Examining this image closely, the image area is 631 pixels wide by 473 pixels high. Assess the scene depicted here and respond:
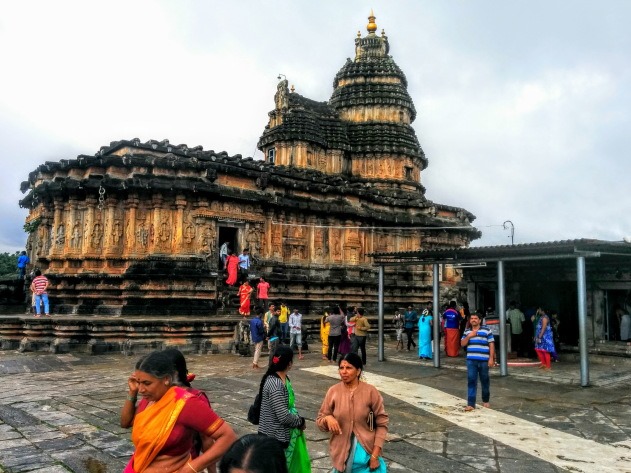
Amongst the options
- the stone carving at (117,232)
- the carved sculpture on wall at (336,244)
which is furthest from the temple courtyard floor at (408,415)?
the carved sculpture on wall at (336,244)

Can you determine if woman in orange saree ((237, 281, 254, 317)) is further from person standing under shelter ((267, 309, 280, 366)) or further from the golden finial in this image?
the golden finial

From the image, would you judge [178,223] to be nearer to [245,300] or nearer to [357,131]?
[245,300]

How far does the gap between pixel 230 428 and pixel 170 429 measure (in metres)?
0.36

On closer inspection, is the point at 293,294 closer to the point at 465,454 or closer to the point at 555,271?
the point at 555,271

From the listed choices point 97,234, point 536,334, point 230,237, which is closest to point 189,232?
point 230,237

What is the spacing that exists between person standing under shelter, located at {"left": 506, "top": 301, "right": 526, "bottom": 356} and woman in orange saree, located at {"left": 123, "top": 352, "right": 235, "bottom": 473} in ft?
45.4

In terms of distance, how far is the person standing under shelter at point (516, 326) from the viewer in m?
15.5

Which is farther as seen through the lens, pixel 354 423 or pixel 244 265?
pixel 244 265

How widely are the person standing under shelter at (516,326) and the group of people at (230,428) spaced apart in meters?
12.4

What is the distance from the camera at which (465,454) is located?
6621 millimetres

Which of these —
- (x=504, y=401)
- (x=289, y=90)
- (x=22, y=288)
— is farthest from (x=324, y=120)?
(x=504, y=401)

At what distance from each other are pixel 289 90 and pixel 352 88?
4668 millimetres

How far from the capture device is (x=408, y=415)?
8617 mm

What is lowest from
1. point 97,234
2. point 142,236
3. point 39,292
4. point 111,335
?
point 111,335
